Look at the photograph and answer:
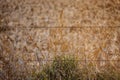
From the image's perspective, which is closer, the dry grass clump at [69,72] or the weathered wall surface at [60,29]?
the dry grass clump at [69,72]

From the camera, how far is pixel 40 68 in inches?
136

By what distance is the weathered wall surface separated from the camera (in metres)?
3.47

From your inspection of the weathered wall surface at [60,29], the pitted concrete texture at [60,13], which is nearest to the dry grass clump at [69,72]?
the weathered wall surface at [60,29]

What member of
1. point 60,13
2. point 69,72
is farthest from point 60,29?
point 69,72

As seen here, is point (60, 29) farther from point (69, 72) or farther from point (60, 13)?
point (69, 72)

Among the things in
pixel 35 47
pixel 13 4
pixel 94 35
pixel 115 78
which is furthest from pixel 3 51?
pixel 115 78

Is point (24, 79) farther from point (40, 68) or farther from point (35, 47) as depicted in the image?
point (35, 47)

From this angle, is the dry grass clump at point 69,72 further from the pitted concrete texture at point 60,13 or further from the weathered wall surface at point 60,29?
the pitted concrete texture at point 60,13

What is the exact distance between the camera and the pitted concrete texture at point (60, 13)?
11.5 ft

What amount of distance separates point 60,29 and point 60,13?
241 millimetres

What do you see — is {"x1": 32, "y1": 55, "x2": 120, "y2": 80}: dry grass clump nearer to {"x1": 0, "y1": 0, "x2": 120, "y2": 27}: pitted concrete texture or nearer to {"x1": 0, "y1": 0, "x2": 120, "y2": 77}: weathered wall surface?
{"x1": 0, "y1": 0, "x2": 120, "y2": 77}: weathered wall surface

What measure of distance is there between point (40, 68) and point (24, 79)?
0.88ft

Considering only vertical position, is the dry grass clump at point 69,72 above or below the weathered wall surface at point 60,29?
below

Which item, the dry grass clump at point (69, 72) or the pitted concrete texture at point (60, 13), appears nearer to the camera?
the dry grass clump at point (69, 72)
